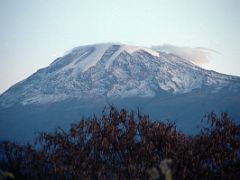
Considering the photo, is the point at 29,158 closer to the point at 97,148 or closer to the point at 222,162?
the point at 97,148

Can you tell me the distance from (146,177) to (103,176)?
5.70ft

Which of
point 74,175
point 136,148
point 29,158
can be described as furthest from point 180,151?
point 29,158

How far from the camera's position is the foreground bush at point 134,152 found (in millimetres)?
13133

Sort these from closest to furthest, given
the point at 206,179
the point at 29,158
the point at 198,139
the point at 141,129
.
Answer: the point at 206,179 → the point at 198,139 → the point at 141,129 → the point at 29,158

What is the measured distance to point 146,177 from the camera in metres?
13.3

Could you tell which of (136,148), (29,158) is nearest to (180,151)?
(136,148)

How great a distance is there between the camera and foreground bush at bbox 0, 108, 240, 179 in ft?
43.1

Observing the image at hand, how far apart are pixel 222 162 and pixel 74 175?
5327 millimetres

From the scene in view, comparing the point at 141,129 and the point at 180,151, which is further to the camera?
the point at 141,129

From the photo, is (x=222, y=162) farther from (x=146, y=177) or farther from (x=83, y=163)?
(x=83, y=163)

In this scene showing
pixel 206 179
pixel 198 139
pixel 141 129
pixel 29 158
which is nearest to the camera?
pixel 206 179

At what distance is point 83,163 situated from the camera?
1432 centimetres

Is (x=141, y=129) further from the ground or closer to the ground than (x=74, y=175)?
further from the ground

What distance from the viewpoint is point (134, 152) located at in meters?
14.4
